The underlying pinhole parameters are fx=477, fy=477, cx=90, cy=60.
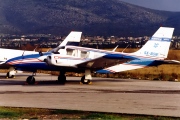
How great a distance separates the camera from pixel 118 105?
16.1 metres

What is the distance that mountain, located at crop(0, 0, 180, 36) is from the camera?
14104 centimetres

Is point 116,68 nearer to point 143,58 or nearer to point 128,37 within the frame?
point 143,58

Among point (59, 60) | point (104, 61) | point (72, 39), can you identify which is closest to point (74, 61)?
point (59, 60)

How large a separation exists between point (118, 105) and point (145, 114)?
2429mm

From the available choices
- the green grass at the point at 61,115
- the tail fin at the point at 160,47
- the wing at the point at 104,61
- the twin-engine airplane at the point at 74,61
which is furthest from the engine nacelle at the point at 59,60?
the green grass at the point at 61,115

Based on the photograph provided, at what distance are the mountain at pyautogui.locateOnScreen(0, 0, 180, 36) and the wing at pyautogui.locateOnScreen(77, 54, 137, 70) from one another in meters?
105

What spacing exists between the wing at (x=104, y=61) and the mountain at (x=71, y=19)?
105233 mm

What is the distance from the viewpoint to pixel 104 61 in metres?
26.9

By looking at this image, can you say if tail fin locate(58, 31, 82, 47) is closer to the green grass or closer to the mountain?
the green grass

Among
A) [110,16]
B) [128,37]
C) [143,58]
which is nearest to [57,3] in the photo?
[110,16]

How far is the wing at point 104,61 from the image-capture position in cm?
2648

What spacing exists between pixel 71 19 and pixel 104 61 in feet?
462

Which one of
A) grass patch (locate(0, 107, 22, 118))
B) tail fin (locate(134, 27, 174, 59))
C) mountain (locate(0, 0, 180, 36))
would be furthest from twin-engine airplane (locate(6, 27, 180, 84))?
mountain (locate(0, 0, 180, 36))

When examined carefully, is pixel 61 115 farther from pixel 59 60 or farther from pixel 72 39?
pixel 72 39
